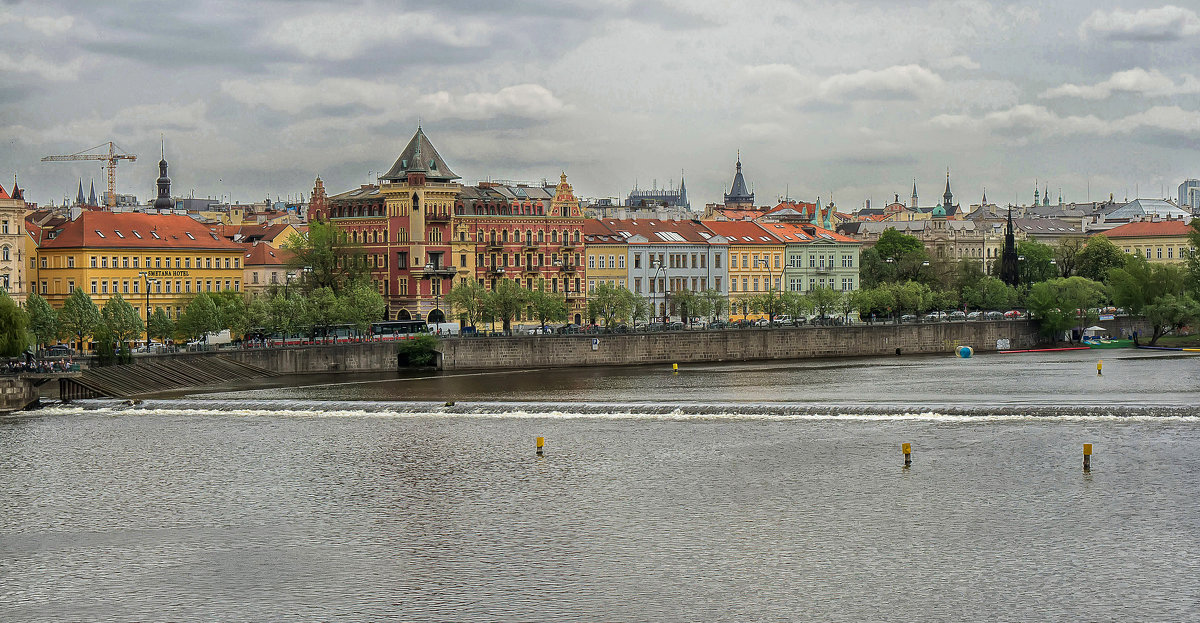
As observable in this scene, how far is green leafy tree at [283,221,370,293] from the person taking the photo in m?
113

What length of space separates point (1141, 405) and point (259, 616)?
41442mm

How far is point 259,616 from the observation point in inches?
1303

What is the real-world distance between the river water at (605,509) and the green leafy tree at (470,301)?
127 ft

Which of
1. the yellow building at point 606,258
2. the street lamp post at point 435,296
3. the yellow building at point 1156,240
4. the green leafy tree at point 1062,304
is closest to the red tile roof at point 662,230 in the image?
the yellow building at point 606,258

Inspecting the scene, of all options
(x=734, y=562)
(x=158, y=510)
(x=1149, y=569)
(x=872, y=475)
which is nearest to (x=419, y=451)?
(x=158, y=510)

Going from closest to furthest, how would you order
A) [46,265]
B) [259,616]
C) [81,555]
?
[259,616] < [81,555] < [46,265]

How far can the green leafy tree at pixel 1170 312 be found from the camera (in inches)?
4321

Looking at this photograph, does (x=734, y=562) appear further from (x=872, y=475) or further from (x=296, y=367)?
(x=296, y=367)

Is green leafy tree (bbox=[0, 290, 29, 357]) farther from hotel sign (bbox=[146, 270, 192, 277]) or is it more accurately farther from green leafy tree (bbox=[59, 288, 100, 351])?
hotel sign (bbox=[146, 270, 192, 277])

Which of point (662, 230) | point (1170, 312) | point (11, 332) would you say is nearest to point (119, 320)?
point (11, 332)

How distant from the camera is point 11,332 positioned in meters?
74.3

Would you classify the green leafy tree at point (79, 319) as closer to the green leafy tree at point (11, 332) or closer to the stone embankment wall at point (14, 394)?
the green leafy tree at point (11, 332)

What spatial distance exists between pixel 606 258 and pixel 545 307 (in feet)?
59.4

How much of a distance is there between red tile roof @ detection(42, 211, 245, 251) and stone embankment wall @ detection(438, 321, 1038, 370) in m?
28.4
